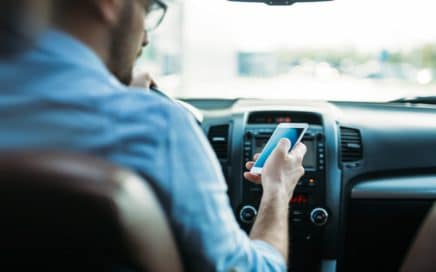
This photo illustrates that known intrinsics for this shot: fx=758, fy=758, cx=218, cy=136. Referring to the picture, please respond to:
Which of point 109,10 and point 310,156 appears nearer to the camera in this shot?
point 109,10

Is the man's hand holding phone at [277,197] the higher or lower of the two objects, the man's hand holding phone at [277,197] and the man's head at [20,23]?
the lower

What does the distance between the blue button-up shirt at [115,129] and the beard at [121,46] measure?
9 centimetres

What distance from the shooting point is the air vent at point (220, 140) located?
3.57 m

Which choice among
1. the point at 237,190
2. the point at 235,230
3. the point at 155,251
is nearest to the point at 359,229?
the point at 237,190

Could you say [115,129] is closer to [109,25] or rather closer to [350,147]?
[109,25]

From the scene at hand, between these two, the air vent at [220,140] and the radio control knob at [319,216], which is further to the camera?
the air vent at [220,140]

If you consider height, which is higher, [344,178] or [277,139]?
[277,139]

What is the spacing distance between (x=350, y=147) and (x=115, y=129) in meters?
2.29

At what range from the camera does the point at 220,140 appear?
3.61m

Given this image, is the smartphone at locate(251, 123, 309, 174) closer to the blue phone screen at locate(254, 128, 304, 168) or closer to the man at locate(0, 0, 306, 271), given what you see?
the blue phone screen at locate(254, 128, 304, 168)

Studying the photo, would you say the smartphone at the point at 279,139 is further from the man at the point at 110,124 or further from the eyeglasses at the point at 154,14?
the man at the point at 110,124

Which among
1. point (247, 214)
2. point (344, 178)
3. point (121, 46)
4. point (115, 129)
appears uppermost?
point (121, 46)

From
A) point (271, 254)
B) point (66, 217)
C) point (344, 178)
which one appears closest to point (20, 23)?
point (66, 217)

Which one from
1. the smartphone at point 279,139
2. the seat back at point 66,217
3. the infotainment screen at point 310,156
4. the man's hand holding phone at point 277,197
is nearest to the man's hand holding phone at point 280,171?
the man's hand holding phone at point 277,197
